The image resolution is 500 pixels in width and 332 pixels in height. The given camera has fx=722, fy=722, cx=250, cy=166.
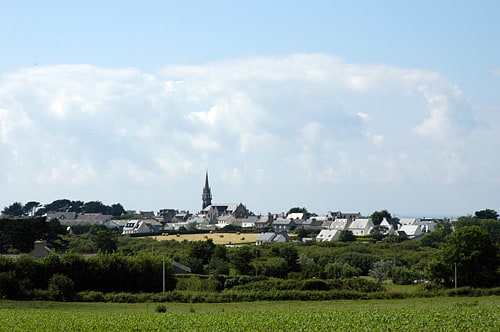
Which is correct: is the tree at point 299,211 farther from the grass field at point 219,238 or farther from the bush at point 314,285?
the bush at point 314,285

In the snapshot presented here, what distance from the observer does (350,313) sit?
29.3m

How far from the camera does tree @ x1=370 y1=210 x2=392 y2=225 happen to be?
134750 mm

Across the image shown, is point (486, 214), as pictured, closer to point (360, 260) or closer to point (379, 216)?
point (379, 216)

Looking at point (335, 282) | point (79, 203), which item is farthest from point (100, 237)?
point (79, 203)

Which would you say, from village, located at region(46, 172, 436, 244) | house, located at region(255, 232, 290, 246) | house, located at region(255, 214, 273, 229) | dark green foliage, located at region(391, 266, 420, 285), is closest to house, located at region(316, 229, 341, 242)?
village, located at region(46, 172, 436, 244)

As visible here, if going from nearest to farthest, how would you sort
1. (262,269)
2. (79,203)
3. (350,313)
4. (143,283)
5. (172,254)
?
(350,313)
(143,283)
(262,269)
(172,254)
(79,203)

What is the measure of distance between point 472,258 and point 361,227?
251 ft

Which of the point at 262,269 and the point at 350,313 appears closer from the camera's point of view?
the point at 350,313

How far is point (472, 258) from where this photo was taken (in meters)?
50.0

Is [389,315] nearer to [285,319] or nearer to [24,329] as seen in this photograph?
[285,319]

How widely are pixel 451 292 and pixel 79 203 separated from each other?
15074 centimetres

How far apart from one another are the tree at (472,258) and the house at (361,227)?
72546 millimetres

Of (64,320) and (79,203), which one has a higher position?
(79,203)

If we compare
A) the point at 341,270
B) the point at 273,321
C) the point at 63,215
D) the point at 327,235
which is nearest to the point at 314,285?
the point at 341,270
